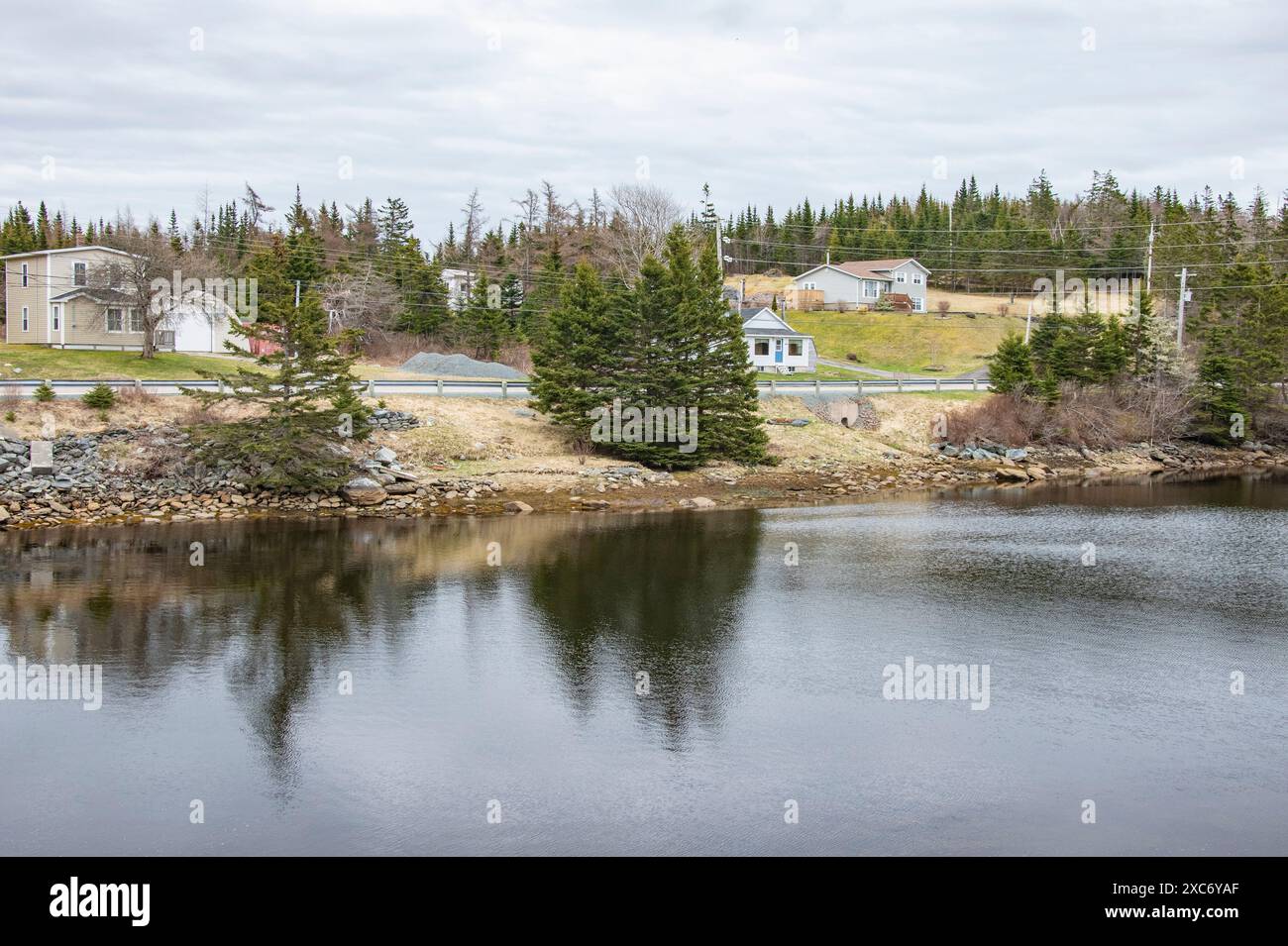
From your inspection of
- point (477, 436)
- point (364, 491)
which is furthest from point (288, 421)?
point (477, 436)

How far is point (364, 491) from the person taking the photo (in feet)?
142

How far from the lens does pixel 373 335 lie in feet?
255

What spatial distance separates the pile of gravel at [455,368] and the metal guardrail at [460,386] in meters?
5.84

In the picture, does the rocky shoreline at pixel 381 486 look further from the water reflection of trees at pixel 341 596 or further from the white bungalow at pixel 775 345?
the white bungalow at pixel 775 345

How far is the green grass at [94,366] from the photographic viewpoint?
5031cm

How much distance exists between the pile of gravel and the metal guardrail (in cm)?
584

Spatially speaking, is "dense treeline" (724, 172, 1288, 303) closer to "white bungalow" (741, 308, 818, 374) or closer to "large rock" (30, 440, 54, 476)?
"white bungalow" (741, 308, 818, 374)

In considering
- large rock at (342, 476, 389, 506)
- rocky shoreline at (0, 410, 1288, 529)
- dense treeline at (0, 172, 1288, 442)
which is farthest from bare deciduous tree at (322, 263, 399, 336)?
large rock at (342, 476, 389, 506)

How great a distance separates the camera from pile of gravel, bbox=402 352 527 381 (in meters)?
62.8

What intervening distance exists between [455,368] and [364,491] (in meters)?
21.2

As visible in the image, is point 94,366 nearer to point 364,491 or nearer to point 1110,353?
point 364,491
